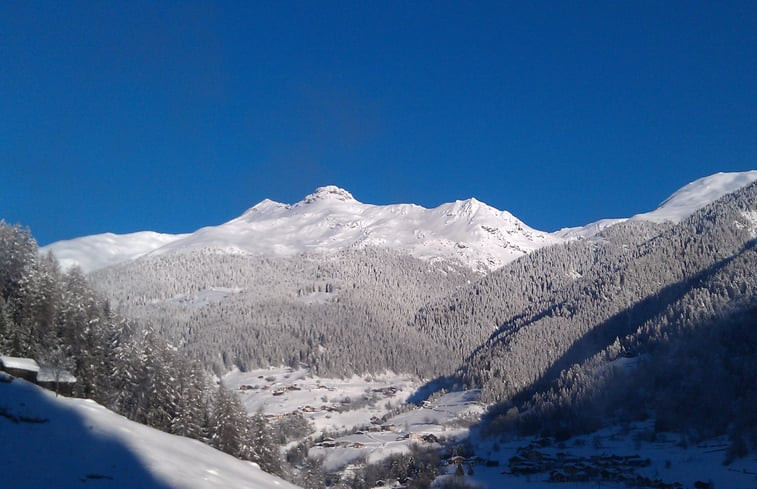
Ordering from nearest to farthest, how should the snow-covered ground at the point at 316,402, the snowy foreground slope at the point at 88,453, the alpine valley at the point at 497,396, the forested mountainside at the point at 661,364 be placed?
the snowy foreground slope at the point at 88,453
the alpine valley at the point at 497,396
the forested mountainside at the point at 661,364
the snow-covered ground at the point at 316,402

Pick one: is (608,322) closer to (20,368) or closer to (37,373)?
(37,373)

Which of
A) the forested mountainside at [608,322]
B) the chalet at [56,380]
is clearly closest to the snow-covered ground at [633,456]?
the forested mountainside at [608,322]

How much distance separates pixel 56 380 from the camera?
38812 millimetres

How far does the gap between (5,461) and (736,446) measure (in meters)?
101

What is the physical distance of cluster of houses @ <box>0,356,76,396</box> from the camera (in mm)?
38375

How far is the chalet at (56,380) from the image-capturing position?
3906 centimetres

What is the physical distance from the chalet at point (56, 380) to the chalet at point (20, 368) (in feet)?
1.19

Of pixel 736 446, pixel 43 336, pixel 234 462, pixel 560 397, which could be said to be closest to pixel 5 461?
pixel 234 462

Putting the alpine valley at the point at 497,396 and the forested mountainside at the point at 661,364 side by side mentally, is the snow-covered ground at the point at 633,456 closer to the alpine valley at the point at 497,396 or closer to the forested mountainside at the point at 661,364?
the alpine valley at the point at 497,396

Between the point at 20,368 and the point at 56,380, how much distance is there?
88.9 inches

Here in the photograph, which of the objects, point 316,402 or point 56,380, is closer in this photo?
point 56,380

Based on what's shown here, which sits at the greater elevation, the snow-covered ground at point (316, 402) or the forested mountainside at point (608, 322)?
the forested mountainside at point (608, 322)

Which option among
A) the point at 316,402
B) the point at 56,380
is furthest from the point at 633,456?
the point at 316,402

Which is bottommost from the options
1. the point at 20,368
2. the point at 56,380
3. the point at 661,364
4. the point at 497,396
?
the point at 497,396
